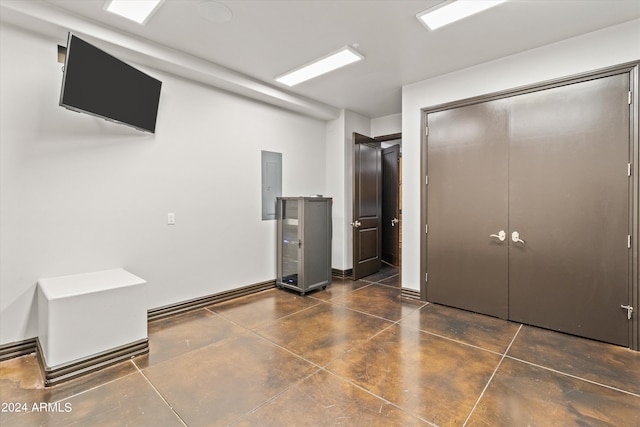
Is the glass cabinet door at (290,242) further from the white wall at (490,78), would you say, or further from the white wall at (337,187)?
the white wall at (490,78)

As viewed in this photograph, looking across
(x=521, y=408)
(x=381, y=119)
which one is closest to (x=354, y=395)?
(x=521, y=408)

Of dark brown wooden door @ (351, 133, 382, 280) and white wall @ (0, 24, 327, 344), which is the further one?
dark brown wooden door @ (351, 133, 382, 280)

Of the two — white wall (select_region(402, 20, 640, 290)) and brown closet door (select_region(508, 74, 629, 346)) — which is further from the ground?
white wall (select_region(402, 20, 640, 290))

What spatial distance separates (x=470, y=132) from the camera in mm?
3742

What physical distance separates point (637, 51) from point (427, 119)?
1.98 meters

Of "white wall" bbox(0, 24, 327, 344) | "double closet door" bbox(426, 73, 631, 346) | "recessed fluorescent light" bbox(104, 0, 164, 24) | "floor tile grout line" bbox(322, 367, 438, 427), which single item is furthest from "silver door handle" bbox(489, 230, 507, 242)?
"recessed fluorescent light" bbox(104, 0, 164, 24)

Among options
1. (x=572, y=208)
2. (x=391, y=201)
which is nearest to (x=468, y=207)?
(x=572, y=208)

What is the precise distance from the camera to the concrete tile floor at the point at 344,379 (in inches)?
75.7

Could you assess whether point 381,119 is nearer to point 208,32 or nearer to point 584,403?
point 208,32

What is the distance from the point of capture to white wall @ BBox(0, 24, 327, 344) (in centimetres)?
262

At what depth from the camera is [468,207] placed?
12.4 ft

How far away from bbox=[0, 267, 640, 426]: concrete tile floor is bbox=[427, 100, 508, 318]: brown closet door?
50 centimetres

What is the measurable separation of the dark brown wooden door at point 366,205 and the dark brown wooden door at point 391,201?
1.34 feet

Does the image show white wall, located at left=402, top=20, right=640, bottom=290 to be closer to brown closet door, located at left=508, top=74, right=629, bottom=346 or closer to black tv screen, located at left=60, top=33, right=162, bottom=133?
brown closet door, located at left=508, top=74, right=629, bottom=346
